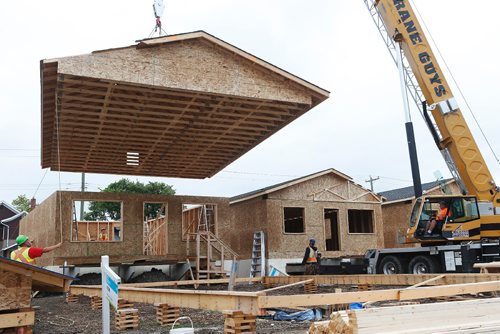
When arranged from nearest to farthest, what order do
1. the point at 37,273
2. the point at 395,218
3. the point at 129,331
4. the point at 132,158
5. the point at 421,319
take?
the point at 421,319 < the point at 37,273 < the point at 129,331 < the point at 132,158 < the point at 395,218

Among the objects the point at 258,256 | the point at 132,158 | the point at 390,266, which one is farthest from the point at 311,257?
the point at 132,158

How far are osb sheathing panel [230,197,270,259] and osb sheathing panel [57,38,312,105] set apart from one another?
8205mm

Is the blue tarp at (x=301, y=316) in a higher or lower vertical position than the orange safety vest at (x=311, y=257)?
lower

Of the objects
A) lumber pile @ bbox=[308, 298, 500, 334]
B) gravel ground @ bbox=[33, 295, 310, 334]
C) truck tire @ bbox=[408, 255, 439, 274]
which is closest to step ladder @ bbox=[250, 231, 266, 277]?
truck tire @ bbox=[408, 255, 439, 274]

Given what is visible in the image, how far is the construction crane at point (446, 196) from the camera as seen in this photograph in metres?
14.1

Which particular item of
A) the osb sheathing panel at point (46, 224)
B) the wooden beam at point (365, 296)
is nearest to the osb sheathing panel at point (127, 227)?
the osb sheathing panel at point (46, 224)

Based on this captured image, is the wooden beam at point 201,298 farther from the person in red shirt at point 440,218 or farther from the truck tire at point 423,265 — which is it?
the truck tire at point 423,265

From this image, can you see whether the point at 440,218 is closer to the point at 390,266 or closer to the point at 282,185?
the point at 390,266

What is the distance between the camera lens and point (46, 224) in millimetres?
18469

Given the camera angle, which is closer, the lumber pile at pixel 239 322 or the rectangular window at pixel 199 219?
the lumber pile at pixel 239 322

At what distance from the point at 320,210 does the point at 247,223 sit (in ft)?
10.6

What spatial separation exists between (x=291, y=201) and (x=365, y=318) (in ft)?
55.2

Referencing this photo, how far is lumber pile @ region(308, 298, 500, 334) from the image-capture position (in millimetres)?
4395

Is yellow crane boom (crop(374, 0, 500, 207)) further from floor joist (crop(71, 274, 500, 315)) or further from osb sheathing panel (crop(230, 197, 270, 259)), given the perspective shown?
osb sheathing panel (crop(230, 197, 270, 259))
